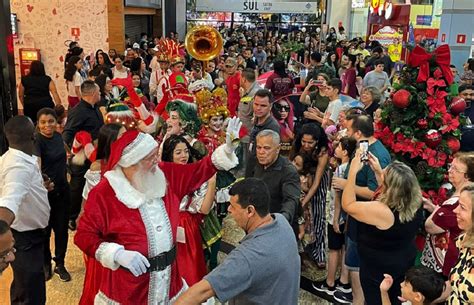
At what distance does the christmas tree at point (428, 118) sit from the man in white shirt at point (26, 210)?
259cm

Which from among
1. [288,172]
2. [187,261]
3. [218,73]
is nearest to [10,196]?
[187,261]

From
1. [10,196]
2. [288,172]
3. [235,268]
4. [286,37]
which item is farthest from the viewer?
[286,37]

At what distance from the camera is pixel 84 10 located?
9.59m

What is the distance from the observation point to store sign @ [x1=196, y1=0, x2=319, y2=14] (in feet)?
48.8

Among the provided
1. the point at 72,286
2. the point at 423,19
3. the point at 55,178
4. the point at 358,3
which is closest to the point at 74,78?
the point at 55,178

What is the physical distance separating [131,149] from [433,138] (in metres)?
2.27

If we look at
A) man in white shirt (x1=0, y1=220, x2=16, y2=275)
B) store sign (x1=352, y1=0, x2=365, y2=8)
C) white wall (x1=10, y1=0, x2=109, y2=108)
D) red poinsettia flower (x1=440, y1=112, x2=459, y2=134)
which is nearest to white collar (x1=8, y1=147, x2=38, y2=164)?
man in white shirt (x1=0, y1=220, x2=16, y2=275)

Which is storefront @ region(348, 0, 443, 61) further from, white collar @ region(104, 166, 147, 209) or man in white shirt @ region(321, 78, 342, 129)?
white collar @ region(104, 166, 147, 209)

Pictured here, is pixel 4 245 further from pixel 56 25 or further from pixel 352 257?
pixel 56 25

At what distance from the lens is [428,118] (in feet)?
12.0

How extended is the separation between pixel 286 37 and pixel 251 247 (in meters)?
16.5

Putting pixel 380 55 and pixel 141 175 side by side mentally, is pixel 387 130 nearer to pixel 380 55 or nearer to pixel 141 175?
pixel 141 175

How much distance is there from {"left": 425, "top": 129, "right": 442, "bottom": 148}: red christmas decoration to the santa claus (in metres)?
2.04

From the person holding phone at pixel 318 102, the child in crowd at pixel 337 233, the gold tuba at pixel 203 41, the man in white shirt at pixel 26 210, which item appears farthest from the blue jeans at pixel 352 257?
the gold tuba at pixel 203 41
